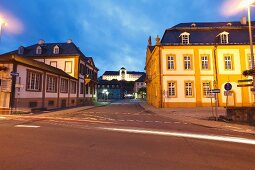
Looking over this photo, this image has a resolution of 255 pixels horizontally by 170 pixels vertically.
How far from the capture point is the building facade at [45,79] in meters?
18.8

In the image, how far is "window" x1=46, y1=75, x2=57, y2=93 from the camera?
24.9 metres

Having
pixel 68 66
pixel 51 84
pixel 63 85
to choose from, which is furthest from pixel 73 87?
pixel 51 84

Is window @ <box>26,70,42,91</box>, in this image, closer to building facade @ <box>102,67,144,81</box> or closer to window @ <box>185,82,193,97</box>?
window @ <box>185,82,193,97</box>

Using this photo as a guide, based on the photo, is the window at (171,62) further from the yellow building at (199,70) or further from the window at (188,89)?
the window at (188,89)

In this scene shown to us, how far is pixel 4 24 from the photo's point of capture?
16531 millimetres

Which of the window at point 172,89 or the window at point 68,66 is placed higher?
the window at point 68,66

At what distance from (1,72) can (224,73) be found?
28.5m

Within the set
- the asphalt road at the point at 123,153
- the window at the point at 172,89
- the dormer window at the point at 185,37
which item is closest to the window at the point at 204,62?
the dormer window at the point at 185,37

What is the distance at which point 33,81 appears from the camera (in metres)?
21.8

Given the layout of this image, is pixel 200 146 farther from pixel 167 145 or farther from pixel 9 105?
pixel 9 105

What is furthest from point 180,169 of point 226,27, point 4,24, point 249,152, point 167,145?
point 226,27

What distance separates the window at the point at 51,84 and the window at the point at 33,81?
1.92 meters

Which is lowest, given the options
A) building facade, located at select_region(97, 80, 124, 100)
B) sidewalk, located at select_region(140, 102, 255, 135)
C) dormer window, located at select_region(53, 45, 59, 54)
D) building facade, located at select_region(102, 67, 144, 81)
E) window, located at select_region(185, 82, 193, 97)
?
sidewalk, located at select_region(140, 102, 255, 135)

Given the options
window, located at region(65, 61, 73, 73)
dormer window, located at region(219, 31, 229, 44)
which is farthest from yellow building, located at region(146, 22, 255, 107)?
window, located at region(65, 61, 73, 73)
